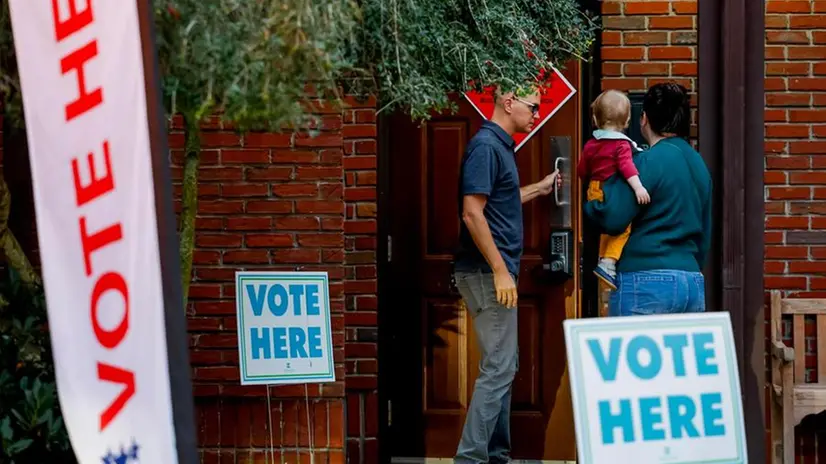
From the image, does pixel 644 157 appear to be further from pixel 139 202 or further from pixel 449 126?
pixel 139 202

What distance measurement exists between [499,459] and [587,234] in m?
1.43

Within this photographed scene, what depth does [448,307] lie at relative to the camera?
21.2 ft

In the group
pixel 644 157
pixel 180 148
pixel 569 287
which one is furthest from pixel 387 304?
pixel 644 157

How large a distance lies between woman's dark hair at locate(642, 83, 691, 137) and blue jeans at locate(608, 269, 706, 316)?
0.62 m

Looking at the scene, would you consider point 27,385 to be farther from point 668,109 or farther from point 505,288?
point 668,109

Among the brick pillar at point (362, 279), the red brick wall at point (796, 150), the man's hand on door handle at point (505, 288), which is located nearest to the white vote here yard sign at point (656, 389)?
the man's hand on door handle at point (505, 288)

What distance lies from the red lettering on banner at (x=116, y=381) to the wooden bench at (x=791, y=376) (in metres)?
3.53

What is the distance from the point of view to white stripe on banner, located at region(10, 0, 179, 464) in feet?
10.0

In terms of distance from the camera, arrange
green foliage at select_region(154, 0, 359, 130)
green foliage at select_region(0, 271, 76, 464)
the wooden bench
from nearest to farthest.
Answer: green foliage at select_region(154, 0, 359, 130), green foliage at select_region(0, 271, 76, 464), the wooden bench

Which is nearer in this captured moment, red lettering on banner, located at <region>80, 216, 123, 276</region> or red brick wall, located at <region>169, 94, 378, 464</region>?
red lettering on banner, located at <region>80, 216, 123, 276</region>

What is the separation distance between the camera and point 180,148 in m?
5.78

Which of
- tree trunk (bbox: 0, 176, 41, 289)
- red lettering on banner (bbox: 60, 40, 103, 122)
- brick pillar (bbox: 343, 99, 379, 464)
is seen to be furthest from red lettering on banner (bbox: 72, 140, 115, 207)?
brick pillar (bbox: 343, 99, 379, 464)

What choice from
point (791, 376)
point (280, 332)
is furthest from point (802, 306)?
point (280, 332)

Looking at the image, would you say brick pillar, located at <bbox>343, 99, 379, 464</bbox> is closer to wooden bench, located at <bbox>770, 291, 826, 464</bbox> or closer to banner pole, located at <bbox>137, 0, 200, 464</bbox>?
wooden bench, located at <bbox>770, 291, 826, 464</bbox>
